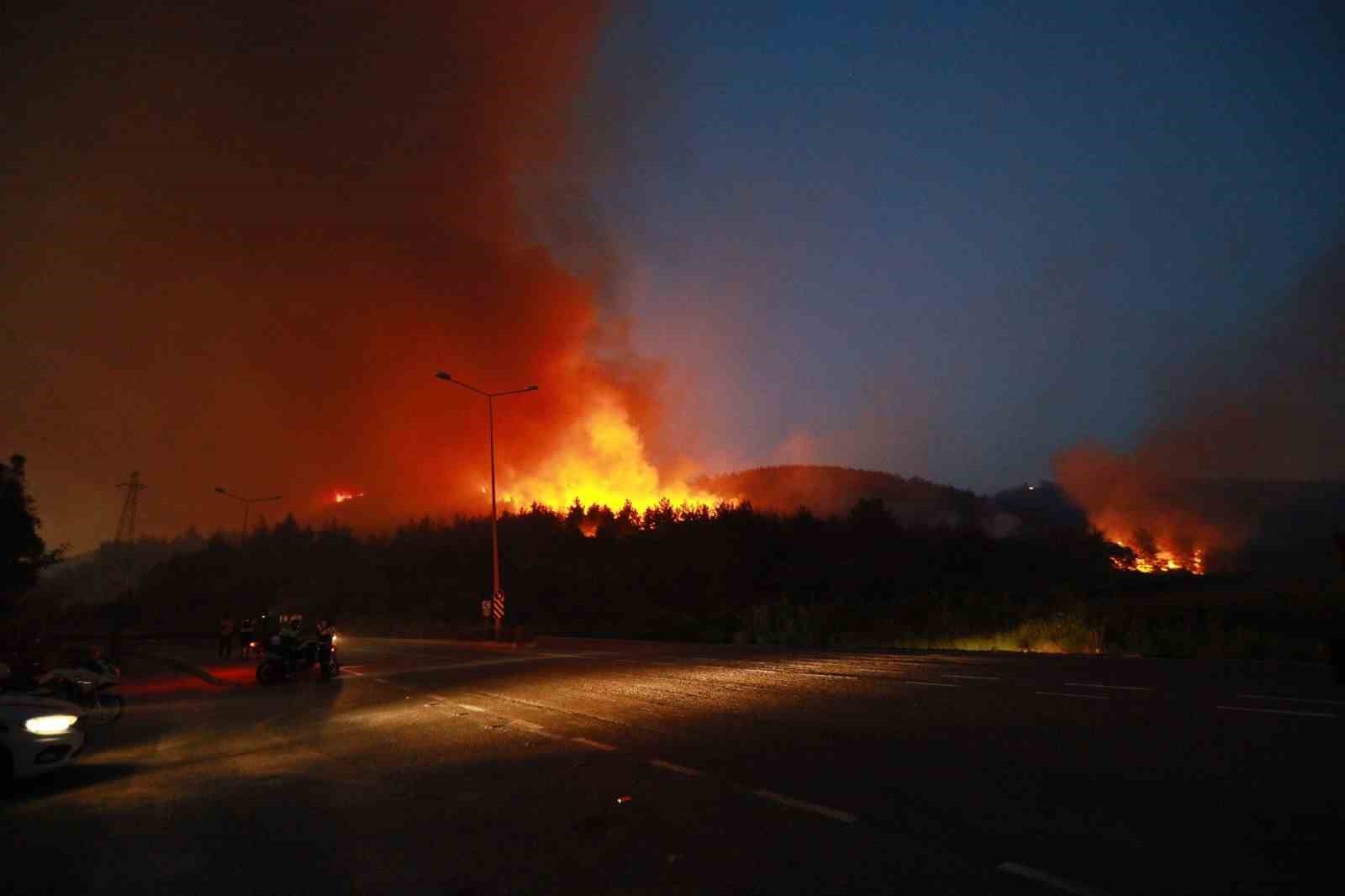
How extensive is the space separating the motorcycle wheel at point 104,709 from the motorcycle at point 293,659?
4653 mm

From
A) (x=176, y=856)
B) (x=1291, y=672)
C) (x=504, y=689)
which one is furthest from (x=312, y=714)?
(x=1291, y=672)

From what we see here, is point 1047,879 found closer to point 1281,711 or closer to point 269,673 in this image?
point 1281,711

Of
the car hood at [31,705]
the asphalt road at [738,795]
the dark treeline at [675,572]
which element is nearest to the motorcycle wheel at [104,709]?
the asphalt road at [738,795]

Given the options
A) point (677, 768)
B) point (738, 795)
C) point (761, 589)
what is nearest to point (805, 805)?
point (738, 795)

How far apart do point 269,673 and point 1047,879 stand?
17.4 meters

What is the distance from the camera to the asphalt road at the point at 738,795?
482 centimetres

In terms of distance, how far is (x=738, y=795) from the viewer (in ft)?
21.4

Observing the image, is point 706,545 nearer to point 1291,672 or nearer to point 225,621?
point 225,621

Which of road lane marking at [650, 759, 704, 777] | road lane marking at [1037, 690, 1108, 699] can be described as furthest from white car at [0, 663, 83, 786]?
road lane marking at [1037, 690, 1108, 699]

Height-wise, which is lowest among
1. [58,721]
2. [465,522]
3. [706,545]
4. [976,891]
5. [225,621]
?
[976,891]

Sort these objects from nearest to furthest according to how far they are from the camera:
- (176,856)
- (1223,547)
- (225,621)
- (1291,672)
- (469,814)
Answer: (176,856)
(469,814)
(1291,672)
(225,621)
(1223,547)

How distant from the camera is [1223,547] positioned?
64.7 m

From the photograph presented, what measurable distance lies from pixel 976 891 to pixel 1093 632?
17015mm

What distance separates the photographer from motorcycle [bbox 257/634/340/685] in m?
18.2
